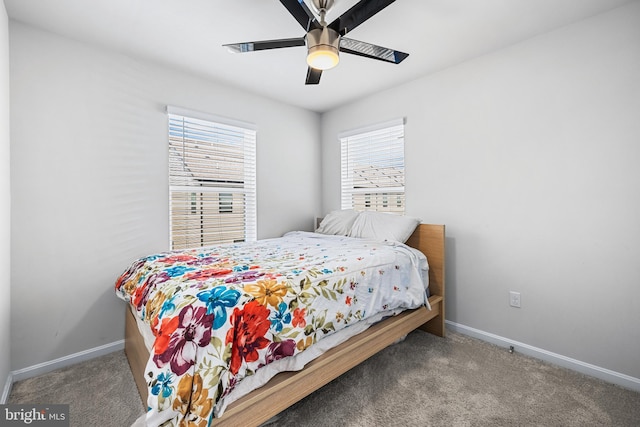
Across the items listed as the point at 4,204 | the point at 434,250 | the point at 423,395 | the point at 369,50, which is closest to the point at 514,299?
the point at 434,250

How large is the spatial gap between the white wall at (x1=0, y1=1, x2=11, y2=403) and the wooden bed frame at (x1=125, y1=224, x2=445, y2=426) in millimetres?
649

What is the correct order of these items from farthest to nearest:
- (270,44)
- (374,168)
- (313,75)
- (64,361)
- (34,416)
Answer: (374,168) → (64,361) → (313,75) → (270,44) → (34,416)

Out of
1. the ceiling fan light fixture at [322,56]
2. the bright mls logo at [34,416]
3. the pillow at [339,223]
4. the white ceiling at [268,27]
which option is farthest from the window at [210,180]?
the ceiling fan light fixture at [322,56]

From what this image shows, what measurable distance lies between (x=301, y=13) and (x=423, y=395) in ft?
7.57

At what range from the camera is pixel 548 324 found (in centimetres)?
218

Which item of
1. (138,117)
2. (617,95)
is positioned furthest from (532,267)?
(138,117)

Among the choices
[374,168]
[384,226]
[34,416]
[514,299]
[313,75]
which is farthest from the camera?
[374,168]

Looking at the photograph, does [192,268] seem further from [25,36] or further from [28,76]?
[25,36]

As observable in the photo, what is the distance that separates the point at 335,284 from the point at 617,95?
2.24 metres

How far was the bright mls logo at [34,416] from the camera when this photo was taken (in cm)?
139

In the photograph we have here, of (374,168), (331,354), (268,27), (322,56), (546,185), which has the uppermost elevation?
(268,27)

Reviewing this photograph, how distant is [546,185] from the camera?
2.18 meters

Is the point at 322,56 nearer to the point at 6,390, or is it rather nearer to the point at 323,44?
the point at 323,44

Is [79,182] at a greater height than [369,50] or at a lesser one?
lesser
